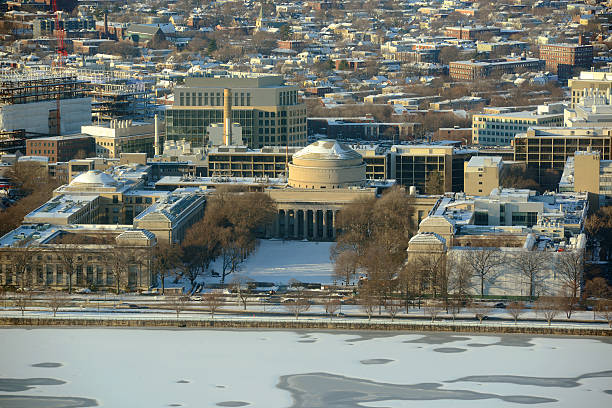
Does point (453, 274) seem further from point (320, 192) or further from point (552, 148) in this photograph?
point (552, 148)

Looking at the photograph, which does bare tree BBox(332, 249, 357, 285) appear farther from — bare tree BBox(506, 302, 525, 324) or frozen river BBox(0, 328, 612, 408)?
frozen river BBox(0, 328, 612, 408)

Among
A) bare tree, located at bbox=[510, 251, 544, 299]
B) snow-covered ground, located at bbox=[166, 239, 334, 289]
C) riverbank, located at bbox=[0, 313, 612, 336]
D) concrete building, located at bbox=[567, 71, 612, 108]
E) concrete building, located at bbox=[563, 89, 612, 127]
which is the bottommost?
riverbank, located at bbox=[0, 313, 612, 336]

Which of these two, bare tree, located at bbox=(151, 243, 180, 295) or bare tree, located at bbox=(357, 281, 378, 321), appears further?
bare tree, located at bbox=(151, 243, 180, 295)

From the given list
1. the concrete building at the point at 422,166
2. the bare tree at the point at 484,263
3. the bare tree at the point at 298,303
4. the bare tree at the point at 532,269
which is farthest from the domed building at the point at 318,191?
the bare tree at the point at 532,269

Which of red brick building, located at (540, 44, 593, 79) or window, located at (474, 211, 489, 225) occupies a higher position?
red brick building, located at (540, 44, 593, 79)

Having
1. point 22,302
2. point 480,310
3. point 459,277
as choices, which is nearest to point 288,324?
point 480,310

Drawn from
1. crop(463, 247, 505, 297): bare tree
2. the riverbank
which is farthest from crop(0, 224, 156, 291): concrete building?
crop(463, 247, 505, 297): bare tree
